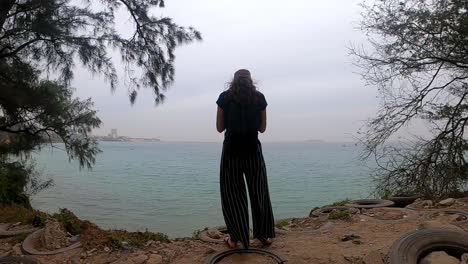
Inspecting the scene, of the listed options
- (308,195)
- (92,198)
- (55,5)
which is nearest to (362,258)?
(55,5)

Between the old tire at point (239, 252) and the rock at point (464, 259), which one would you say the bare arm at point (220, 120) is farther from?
the rock at point (464, 259)

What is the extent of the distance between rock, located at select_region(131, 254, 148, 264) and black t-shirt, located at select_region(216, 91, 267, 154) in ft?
4.43

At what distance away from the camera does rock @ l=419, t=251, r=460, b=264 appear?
2.92m

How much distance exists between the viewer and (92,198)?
19.8 metres

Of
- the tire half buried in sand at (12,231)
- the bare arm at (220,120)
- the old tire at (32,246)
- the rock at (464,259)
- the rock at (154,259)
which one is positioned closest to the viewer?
the rock at (464,259)

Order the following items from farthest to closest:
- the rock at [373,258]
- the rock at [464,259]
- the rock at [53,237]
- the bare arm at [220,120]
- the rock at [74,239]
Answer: the rock at [74,239] < the rock at [53,237] < the bare arm at [220,120] < the rock at [373,258] < the rock at [464,259]

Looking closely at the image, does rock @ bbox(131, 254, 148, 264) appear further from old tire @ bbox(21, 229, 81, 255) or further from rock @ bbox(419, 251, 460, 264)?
rock @ bbox(419, 251, 460, 264)

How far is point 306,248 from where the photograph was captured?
12.0 ft

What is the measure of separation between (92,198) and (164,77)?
15.1 m

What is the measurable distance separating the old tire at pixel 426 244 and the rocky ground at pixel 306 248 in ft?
0.76

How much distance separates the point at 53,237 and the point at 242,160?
8.01ft

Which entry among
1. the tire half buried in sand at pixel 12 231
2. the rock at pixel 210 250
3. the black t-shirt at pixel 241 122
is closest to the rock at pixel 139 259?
the rock at pixel 210 250

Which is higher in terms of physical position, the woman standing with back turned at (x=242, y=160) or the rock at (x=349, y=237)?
the woman standing with back turned at (x=242, y=160)

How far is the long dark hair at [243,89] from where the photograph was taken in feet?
11.0
